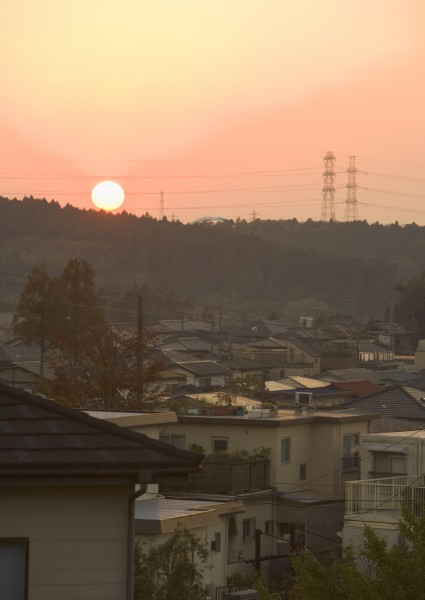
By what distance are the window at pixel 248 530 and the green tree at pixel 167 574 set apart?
30.7 ft

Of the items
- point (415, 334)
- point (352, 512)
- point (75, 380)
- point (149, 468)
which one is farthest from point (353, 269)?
point (149, 468)

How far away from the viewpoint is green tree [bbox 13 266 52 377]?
67.5 metres

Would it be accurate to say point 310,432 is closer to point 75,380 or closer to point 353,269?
point 75,380

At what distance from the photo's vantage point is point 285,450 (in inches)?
1100

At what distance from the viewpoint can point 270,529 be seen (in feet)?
86.7

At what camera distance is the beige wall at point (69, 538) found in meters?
6.46

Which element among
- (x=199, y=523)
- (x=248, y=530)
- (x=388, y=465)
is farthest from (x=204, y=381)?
(x=199, y=523)

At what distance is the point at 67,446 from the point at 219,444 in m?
21.6

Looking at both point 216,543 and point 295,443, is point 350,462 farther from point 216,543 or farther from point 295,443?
point 216,543

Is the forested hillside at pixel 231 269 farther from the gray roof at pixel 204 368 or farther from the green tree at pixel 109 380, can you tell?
the green tree at pixel 109 380

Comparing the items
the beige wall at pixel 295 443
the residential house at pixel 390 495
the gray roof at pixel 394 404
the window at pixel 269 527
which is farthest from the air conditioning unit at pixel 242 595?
the gray roof at pixel 394 404

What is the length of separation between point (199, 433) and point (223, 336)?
7578 centimetres

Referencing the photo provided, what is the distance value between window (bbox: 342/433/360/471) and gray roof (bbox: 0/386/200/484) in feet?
74.1

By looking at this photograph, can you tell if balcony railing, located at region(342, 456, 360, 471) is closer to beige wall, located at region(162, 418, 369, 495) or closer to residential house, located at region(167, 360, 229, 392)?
beige wall, located at region(162, 418, 369, 495)
